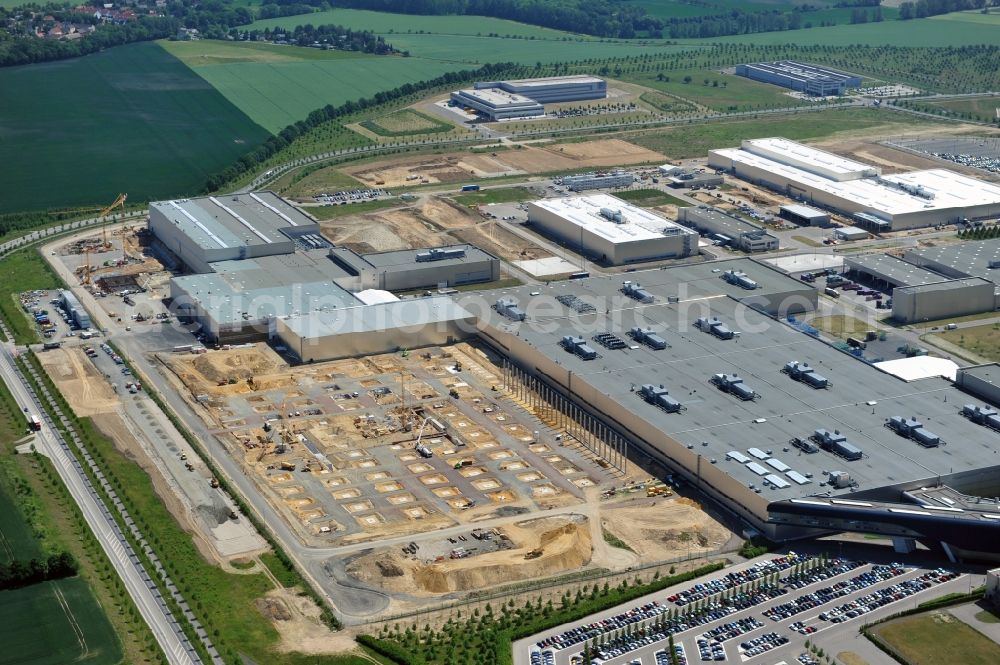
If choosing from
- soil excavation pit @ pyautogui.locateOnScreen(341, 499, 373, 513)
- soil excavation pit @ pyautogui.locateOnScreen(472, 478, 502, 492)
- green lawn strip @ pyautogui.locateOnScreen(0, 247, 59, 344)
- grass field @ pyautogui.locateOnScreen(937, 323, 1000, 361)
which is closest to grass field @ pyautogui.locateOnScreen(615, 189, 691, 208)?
grass field @ pyautogui.locateOnScreen(937, 323, 1000, 361)

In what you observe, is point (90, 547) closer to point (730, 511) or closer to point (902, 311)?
point (730, 511)

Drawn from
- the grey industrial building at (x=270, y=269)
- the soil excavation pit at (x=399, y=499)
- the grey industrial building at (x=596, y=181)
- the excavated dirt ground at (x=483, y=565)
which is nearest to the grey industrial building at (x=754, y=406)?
the grey industrial building at (x=270, y=269)

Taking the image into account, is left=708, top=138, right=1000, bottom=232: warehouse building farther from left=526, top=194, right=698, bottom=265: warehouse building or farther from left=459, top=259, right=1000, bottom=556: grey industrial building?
left=459, top=259, right=1000, bottom=556: grey industrial building

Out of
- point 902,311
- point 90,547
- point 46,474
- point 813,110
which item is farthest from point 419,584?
point 813,110

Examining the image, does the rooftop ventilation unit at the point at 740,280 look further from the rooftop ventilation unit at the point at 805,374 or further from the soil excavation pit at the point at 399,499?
the soil excavation pit at the point at 399,499

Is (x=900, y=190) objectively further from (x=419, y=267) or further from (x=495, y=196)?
(x=419, y=267)

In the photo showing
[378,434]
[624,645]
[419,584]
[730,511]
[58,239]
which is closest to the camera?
[624,645]
